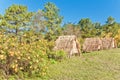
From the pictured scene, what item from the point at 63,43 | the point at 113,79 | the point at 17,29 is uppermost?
the point at 17,29

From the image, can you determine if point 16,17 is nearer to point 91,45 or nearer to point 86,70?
point 91,45

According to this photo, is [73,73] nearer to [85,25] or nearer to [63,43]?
[63,43]

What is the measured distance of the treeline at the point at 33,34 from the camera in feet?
23.8

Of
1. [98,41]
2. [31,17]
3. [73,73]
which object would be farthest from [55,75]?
[31,17]

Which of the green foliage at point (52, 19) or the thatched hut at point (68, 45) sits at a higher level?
the green foliage at point (52, 19)

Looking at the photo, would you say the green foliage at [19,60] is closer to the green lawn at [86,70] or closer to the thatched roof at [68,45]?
the green lawn at [86,70]

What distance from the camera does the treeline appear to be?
725cm

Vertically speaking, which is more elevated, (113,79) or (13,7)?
(13,7)

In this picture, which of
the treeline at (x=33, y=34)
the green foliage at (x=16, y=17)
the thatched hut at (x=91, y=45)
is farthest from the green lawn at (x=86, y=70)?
the green foliage at (x=16, y=17)

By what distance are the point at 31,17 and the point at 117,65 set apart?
1624 cm

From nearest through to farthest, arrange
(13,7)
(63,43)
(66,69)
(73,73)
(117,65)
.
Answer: (73,73) → (66,69) → (117,65) → (63,43) → (13,7)

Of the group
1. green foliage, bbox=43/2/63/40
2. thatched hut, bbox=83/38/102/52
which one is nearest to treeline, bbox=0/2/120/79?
green foliage, bbox=43/2/63/40

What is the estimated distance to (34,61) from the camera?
7438mm

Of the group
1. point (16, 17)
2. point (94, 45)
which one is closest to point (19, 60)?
point (94, 45)
